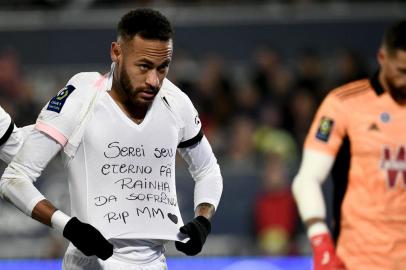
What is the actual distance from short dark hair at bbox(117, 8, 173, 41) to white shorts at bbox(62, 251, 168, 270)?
1.06m

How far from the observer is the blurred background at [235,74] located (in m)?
10.9

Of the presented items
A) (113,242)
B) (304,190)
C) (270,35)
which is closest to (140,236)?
(113,242)

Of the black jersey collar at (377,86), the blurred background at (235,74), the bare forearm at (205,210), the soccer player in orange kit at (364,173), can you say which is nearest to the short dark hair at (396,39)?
the soccer player in orange kit at (364,173)

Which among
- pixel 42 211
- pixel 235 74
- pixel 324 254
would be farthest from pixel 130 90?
pixel 235 74

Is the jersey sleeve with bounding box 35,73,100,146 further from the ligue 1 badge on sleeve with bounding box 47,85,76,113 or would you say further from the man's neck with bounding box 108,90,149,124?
the man's neck with bounding box 108,90,149,124

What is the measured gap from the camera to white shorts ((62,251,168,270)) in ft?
16.1

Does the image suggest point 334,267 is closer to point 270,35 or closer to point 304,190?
point 304,190

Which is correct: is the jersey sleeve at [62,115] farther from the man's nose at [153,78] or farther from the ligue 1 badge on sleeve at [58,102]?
the man's nose at [153,78]

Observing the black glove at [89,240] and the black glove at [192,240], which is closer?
the black glove at [89,240]

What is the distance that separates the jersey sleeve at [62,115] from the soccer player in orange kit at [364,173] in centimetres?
141

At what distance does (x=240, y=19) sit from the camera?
552 inches

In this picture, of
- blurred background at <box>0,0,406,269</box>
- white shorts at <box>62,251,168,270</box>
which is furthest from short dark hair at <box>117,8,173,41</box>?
blurred background at <box>0,0,406,269</box>

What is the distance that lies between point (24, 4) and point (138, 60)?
372 inches

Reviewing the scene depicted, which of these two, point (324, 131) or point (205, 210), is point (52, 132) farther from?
point (324, 131)
